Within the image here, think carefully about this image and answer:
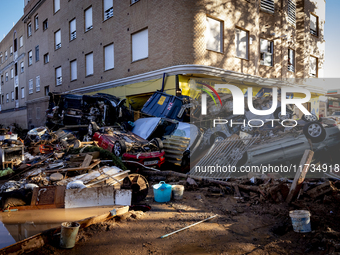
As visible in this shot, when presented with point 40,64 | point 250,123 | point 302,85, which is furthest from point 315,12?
point 40,64

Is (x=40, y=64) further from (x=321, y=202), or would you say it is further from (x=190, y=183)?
(x=321, y=202)

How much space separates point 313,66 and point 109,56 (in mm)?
17106

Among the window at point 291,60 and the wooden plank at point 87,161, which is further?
the window at point 291,60

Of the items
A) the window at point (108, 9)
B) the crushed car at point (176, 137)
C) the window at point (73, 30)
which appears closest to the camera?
the crushed car at point (176, 137)

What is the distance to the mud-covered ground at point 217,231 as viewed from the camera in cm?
351

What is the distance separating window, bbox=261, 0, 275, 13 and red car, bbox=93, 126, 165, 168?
13362 millimetres

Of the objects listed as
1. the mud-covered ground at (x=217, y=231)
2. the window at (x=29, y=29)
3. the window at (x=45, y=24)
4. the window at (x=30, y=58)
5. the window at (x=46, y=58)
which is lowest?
the mud-covered ground at (x=217, y=231)

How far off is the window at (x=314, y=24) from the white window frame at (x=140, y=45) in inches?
594

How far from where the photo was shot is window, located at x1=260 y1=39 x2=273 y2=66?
1686 centimetres

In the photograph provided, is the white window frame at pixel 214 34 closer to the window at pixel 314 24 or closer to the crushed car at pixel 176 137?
the crushed car at pixel 176 137

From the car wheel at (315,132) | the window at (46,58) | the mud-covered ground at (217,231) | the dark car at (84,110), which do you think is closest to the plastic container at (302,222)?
the mud-covered ground at (217,231)

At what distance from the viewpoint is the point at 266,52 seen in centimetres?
1692

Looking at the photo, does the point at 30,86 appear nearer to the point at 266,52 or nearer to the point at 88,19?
the point at 88,19

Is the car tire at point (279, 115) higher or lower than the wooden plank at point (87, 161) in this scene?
higher
